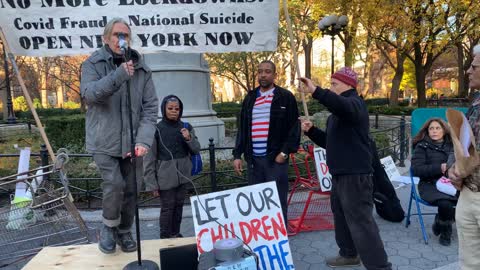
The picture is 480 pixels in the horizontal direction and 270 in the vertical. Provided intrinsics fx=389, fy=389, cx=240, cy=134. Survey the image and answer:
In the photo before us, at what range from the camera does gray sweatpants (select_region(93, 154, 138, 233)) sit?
3.20m

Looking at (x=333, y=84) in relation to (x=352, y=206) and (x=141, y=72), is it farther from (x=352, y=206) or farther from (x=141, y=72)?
(x=141, y=72)

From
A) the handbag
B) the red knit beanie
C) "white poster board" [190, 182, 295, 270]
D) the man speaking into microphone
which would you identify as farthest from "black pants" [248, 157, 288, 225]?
the handbag

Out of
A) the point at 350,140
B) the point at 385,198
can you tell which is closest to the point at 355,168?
the point at 350,140

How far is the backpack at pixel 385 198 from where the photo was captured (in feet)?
15.9

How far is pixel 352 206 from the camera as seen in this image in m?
3.32

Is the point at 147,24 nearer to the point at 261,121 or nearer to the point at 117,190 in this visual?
the point at 261,121

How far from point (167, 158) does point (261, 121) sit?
1093 mm

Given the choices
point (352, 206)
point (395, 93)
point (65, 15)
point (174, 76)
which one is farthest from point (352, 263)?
point (395, 93)

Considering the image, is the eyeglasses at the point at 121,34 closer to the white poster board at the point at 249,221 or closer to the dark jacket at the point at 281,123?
the white poster board at the point at 249,221

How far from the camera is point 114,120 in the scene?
318 centimetres

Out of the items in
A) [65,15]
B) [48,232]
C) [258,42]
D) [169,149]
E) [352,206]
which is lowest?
[48,232]

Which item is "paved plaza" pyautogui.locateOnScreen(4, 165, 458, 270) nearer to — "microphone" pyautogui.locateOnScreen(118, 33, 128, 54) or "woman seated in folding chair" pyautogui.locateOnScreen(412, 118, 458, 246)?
"woman seated in folding chair" pyautogui.locateOnScreen(412, 118, 458, 246)

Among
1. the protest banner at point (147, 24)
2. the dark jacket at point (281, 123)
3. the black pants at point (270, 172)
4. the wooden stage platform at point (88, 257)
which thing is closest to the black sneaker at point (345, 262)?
the black pants at point (270, 172)

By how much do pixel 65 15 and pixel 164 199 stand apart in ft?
6.97
